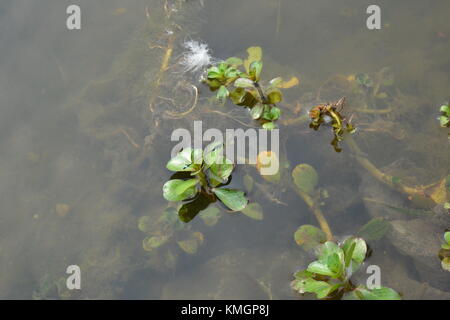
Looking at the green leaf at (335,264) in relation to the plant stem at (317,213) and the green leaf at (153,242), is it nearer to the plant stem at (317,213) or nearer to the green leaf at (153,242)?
the plant stem at (317,213)

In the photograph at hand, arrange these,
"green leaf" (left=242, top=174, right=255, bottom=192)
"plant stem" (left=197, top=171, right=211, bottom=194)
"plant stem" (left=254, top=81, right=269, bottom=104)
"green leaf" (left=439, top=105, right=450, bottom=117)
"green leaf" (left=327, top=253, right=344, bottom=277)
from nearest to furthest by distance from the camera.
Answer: "green leaf" (left=327, top=253, right=344, bottom=277) < "plant stem" (left=197, top=171, right=211, bottom=194) < "green leaf" (left=242, top=174, right=255, bottom=192) < "green leaf" (left=439, top=105, right=450, bottom=117) < "plant stem" (left=254, top=81, right=269, bottom=104)

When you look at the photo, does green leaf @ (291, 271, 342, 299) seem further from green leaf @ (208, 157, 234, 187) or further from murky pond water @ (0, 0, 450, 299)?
green leaf @ (208, 157, 234, 187)

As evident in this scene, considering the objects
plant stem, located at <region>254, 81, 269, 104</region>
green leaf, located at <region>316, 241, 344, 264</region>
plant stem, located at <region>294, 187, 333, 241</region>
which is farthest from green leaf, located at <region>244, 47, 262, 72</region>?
green leaf, located at <region>316, 241, 344, 264</region>

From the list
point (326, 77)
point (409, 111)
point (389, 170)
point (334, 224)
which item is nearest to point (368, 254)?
point (334, 224)

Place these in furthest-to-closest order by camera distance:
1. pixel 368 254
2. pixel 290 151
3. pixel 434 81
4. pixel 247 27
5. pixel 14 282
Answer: pixel 247 27 → pixel 434 81 → pixel 290 151 → pixel 14 282 → pixel 368 254

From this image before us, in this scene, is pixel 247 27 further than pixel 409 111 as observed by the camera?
Yes

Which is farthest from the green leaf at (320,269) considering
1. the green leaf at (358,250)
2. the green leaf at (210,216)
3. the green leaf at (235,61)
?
the green leaf at (235,61)

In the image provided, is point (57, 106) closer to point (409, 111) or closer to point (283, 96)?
point (283, 96)

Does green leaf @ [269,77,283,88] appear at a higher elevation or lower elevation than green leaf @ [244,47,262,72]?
lower
